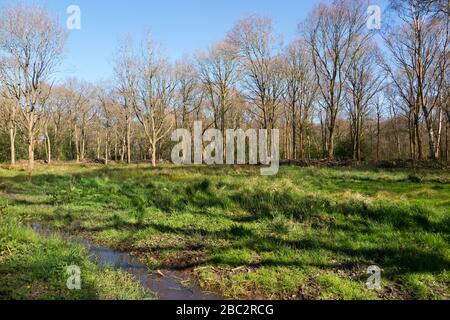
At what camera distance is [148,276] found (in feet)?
21.8

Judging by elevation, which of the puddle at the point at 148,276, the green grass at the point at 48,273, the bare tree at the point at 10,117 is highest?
the bare tree at the point at 10,117

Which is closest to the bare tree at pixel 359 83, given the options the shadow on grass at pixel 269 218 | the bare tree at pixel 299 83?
the bare tree at pixel 299 83

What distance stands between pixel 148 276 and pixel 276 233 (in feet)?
10.1

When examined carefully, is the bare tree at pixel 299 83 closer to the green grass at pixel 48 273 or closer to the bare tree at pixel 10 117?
the bare tree at pixel 10 117

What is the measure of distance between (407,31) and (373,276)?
30.6m

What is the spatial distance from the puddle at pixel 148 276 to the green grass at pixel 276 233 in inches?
9.9

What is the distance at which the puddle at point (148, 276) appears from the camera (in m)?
5.84

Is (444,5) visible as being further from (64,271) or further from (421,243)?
(64,271)

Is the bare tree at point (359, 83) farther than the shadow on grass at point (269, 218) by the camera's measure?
Yes

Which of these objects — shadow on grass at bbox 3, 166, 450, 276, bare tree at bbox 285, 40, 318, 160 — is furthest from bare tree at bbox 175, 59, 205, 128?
shadow on grass at bbox 3, 166, 450, 276

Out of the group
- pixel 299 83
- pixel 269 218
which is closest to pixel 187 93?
pixel 299 83

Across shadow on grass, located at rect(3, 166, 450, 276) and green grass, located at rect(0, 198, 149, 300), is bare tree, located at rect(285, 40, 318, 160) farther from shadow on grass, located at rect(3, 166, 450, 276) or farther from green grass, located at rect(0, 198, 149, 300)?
green grass, located at rect(0, 198, 149, 300)

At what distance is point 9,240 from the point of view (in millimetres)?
7004

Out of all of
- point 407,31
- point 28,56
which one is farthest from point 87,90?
point 407,31
